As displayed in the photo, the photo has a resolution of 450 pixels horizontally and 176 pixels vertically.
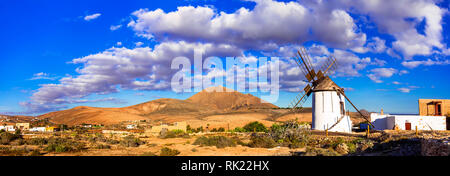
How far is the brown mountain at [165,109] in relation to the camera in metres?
67.0

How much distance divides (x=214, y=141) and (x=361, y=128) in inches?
826

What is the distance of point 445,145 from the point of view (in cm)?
922

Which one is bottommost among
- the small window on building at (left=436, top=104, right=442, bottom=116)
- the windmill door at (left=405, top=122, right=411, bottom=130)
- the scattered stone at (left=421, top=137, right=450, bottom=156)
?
the windmill door at (left=405, top=122, right=411, bottom=130)

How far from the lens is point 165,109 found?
87188 mm

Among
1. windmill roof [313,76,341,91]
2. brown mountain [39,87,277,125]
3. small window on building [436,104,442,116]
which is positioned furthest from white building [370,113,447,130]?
brown mountain [39,87,277,125]

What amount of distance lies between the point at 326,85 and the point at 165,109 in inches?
2619

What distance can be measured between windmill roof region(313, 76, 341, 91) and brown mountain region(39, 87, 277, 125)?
149ft

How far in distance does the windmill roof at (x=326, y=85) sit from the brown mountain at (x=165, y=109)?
45.5 m

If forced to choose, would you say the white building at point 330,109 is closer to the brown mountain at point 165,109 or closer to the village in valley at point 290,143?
the village in valley at point 290,143

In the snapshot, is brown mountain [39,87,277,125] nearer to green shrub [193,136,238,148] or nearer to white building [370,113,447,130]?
green shrub [193,136,238,148]

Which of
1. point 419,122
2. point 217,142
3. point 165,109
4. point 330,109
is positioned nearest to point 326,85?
point 330,109

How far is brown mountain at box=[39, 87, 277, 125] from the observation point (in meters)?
67.0
